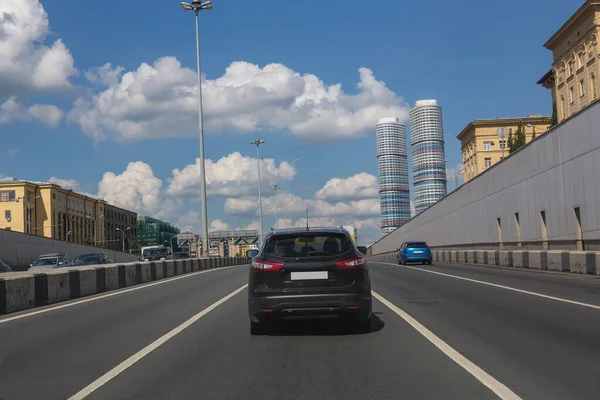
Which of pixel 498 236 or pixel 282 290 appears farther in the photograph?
pixel 498 236

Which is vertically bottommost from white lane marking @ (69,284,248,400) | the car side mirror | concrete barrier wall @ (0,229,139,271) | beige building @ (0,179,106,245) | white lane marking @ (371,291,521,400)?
white lane marking @ (371,291,521,400)

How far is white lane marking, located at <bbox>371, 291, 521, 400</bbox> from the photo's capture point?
553cm

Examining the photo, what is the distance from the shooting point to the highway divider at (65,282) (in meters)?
13.9

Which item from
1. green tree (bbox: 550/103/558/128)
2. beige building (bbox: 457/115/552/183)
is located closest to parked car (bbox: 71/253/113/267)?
green tree (bbox: 550/103/558/128)

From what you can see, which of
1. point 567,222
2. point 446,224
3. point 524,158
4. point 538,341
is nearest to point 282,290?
point 538,341

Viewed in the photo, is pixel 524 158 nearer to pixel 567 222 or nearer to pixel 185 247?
pixel 567 222

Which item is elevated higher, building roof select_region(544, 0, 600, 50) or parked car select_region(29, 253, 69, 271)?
building roof select_region(544, 0, 600, 50)

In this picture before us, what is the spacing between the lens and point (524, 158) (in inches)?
1455

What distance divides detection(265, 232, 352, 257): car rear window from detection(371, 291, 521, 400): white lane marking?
5.45 feet

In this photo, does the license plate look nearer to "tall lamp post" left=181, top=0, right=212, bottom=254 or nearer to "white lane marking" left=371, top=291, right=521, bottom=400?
"white lane marking" left=371, top=291, right=521, bottom=400

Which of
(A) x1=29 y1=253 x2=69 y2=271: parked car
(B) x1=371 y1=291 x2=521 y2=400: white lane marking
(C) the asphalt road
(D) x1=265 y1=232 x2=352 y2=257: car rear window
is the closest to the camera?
Result: (B) x1=371 y1=291 x2=521 y2=400: white lane marking

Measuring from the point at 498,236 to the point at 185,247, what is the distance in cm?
15149

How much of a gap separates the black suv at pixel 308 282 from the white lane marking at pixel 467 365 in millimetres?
1004

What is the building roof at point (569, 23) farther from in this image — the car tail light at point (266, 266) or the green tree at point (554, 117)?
the car tail light at point (266, 266)
